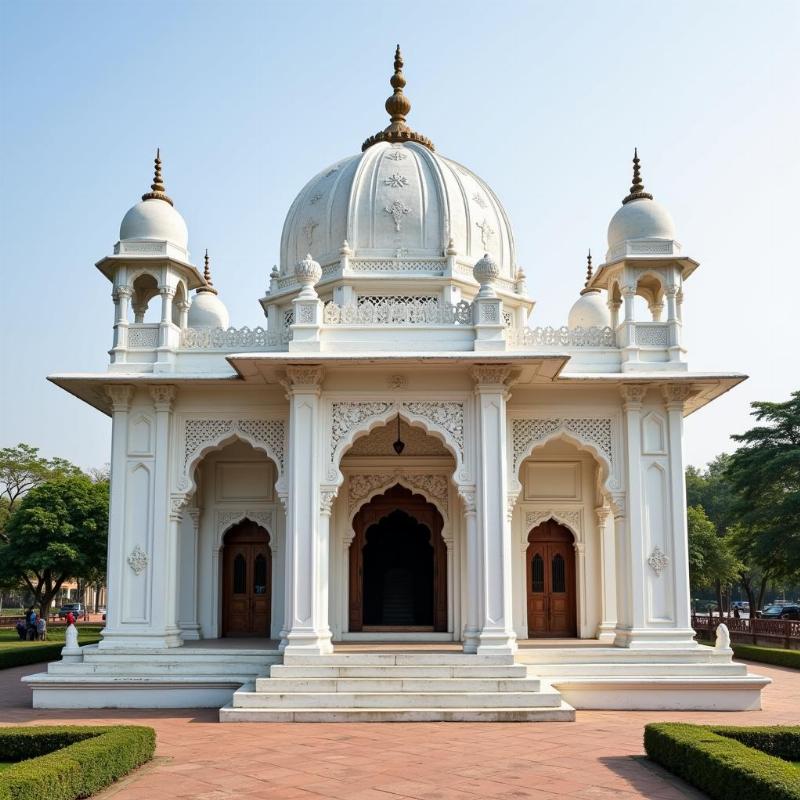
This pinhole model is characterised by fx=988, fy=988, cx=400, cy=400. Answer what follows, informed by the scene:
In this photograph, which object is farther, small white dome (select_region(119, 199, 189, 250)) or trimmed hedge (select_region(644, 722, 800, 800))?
small white dome (select_region(119, 199, 189, 250))

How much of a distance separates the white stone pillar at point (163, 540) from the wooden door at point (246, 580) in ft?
6.88

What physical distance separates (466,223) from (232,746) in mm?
10244

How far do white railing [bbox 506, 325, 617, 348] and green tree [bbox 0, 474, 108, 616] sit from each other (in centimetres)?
2185

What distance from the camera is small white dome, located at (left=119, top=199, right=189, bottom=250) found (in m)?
15.5

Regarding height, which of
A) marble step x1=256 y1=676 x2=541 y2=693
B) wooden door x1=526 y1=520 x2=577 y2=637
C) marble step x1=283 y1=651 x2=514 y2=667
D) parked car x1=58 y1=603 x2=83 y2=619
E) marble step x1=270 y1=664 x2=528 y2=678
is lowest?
parked car x1=58 y1=603 x2=83 y2=619

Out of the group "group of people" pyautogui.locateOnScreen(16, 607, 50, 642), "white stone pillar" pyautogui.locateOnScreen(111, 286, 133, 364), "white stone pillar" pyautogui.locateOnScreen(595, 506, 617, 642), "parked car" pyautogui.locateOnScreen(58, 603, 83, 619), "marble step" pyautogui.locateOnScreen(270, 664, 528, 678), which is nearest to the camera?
"marble step" pyautogui.locateOnScreen(270, 664, 528, 678)

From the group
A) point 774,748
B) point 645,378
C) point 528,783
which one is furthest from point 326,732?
point 645,378

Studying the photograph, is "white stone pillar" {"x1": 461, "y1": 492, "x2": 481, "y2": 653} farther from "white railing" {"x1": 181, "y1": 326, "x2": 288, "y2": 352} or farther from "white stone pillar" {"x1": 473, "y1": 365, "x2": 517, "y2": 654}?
"white railing" {"x1": 181, "y1": 326, "x2": 288, "y2": 352}

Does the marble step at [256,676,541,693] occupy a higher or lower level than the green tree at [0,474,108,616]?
lower

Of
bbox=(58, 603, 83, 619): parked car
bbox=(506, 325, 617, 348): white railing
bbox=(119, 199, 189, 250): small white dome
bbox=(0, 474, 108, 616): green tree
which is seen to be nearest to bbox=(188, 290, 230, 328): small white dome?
bbox=(119, 199, 189, 250): small white dome

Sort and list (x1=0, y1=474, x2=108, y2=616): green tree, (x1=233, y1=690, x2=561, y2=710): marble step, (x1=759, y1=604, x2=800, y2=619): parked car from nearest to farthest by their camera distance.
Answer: (x1=233, y1=690, x2=561, y2=710): marble step
(x1=0, y1=474, x2=108, y2=616): green tree
(x1=759, y1=604, x2=800, y2=619): parked car

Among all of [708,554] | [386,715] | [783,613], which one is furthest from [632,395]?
[783,613]

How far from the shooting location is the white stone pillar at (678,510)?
46.1ft

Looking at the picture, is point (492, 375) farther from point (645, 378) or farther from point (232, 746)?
point (232, 746)
